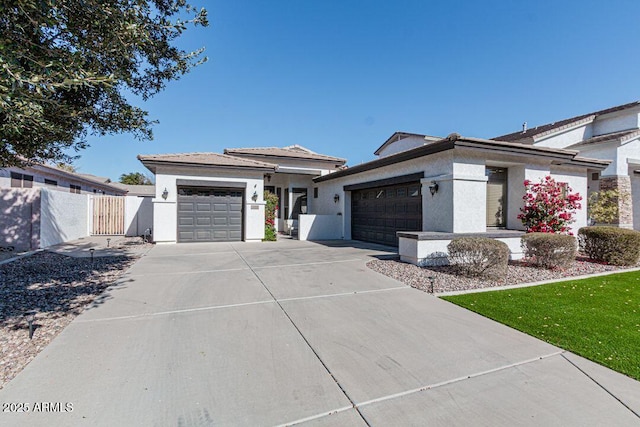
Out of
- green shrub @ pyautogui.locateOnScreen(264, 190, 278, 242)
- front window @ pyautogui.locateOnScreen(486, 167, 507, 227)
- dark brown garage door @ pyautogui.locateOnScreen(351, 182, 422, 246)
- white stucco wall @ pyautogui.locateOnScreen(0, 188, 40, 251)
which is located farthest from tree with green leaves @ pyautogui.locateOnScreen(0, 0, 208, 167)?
front window @ pyautogui.locateOnScreen(486, 167, 507, 227)

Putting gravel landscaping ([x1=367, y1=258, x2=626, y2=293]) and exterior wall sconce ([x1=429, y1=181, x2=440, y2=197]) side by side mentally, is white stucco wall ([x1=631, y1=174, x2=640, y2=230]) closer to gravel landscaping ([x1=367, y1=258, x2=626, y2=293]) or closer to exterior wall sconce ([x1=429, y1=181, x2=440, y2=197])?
gravel landscaping ([x1=367, y1=258, x2=626, y2=293])

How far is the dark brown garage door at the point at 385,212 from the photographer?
10477mm

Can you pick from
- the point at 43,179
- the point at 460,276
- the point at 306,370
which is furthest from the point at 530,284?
the point at 43,179

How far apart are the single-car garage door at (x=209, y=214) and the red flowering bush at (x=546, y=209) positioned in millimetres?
11860

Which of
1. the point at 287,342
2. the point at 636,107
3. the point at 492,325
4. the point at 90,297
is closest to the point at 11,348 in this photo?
the point at 90,297

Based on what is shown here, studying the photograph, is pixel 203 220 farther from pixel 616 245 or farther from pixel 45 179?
pixel 616 245

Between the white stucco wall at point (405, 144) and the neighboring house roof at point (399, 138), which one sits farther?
the white stucco wall at point (405, 144)

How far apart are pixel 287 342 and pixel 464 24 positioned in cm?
1359

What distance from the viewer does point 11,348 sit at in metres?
3.38

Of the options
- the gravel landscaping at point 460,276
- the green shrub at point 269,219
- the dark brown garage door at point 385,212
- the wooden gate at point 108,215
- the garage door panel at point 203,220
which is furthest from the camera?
the wooden gate at point 108,215

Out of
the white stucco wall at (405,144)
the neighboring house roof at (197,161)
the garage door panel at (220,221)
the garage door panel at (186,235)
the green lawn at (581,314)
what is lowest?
the green lawn at (581,314)

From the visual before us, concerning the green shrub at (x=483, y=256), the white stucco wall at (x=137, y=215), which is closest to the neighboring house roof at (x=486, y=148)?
the green shrub at (x=483, y=256)

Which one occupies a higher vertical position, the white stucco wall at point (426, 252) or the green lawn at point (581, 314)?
the white stucco wall at point (426, 252)

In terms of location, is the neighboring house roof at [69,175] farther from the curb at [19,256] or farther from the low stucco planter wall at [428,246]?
the low stucco planter wall at [428,246]
